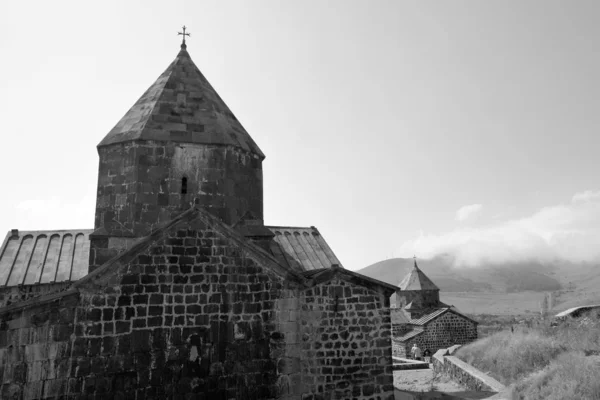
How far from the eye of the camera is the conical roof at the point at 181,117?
916 cm

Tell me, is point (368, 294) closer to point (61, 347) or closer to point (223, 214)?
point (223, 214)

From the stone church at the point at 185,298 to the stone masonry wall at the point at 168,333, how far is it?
2 centimetres

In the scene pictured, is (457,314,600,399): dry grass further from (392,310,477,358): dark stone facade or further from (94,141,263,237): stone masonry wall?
(392,310,477,358): dark stone facade

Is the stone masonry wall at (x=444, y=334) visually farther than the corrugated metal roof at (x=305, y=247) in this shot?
Yes

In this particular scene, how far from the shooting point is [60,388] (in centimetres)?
605

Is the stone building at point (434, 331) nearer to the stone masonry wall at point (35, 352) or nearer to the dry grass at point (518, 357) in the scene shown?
the dry grass at point (518, 357)

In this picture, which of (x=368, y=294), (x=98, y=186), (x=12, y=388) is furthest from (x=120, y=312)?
(x=368, y=294)

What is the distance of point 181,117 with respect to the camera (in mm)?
9539

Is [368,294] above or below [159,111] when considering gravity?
below

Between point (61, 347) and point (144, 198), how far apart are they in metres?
3.31

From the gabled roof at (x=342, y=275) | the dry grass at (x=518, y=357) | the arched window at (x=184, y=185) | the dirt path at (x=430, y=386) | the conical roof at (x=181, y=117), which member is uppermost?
the conical roof at (x=181, y=117)

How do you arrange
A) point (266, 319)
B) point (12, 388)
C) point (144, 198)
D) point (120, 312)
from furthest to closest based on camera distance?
point (144, 198), point (266, 319), point (120, 312), point (12, 388)

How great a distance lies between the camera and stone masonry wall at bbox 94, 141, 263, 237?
8641 millimetres

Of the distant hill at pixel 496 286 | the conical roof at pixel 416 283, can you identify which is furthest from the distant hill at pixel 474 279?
the conical roof at pixel 416 283
